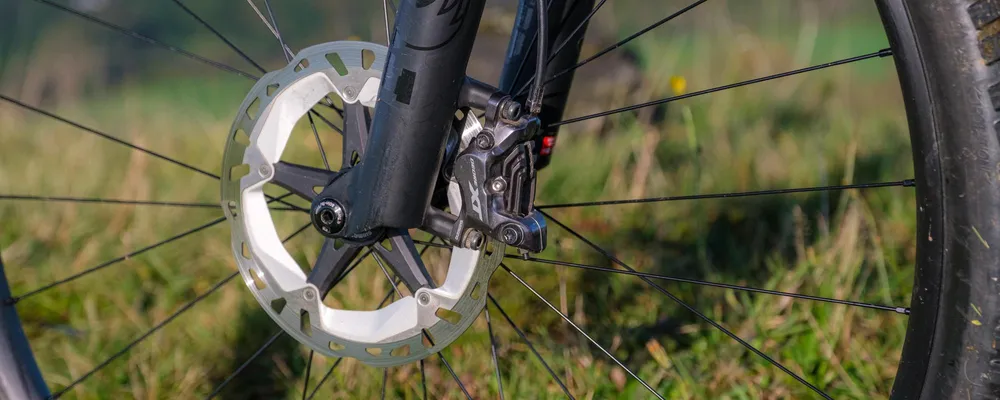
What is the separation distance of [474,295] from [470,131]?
9.6 inches

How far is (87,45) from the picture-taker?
5.68 m

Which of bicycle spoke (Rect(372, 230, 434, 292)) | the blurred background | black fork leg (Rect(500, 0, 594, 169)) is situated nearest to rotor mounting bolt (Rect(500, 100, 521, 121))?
black fork leg (Rect(500, 0, 594, 169))

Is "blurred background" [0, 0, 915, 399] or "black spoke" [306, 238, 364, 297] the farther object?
"blurred background" [0, 0, 915, 399]

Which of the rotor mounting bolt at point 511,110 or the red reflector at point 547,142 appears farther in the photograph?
the red reflector at point 547,142

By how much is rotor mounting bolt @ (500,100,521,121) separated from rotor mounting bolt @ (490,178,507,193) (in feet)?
0.28

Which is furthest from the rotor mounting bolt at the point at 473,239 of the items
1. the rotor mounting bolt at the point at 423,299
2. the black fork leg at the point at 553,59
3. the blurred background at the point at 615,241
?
the blurred background at the point at 615,241

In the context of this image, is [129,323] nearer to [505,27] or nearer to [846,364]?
[846,364]

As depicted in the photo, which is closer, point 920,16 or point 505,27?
point 920,16

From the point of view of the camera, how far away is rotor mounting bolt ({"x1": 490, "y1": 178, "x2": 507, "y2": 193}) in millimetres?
1326

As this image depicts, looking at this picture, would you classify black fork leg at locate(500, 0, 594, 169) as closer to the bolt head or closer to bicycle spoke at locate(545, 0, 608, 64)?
bicycle spoke at locate(545, 0, 608, 64)

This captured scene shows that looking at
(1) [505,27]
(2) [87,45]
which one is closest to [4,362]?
(1) [505,27]

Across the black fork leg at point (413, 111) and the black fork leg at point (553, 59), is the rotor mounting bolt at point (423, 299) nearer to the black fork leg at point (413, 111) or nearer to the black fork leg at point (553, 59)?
the black fork leg at point (413, 111)

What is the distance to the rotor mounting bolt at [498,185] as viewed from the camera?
1.33 metres

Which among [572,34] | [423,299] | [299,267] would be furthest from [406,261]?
[572,34]
